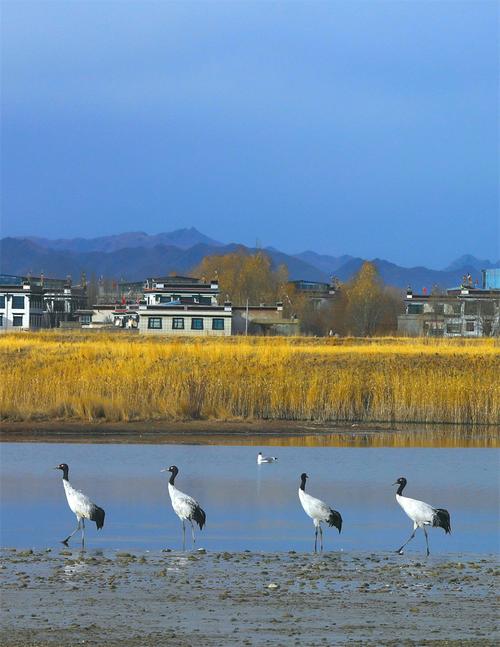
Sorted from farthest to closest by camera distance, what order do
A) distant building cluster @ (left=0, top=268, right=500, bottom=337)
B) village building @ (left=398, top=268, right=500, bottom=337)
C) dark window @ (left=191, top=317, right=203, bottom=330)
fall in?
1. village building @ (left=398, top=268, right=500, bottom=337)
2. distant building cluster @ (left=0, top=268, right=500, bottom=337)
3. dark window @ (left=191, top=317, right=203, bottom=330)

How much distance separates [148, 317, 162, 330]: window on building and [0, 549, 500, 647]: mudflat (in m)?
72.6

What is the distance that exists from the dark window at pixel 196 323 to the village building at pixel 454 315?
18.8m

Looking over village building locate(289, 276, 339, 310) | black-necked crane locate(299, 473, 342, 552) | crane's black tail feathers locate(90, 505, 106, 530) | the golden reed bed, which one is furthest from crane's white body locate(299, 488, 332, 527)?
village building locate(289, 276, 339, 310)

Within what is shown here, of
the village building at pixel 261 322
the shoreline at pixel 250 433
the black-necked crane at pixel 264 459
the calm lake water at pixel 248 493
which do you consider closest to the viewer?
the calm lake water at pixel 248 493

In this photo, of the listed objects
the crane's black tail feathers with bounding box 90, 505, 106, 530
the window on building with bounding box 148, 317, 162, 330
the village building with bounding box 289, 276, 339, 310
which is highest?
the village building with bounding box 289, 276, 339, 310

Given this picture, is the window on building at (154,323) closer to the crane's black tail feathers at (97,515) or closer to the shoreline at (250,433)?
the shoreline at (250,433)

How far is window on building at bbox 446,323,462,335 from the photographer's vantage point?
9781 cm

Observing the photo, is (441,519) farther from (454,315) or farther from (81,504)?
(454,315)

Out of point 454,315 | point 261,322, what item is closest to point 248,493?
point 261,322

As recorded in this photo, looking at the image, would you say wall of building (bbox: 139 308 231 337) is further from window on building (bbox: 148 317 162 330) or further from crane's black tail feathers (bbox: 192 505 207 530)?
crane's black tail feathers (bbox: 192 505 207 530)

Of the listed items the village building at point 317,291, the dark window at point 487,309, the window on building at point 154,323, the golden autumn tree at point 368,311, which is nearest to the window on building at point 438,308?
the dark window at point 487,309

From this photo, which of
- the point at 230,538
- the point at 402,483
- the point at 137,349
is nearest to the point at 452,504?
the point at 402,483

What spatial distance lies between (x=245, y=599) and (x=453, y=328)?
292 ft

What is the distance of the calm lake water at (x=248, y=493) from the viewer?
46.2ft
